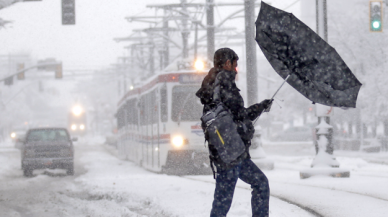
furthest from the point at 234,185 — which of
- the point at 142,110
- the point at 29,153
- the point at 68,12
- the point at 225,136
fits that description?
the point at 142,110

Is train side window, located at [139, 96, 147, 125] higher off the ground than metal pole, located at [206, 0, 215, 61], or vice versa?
metal pole, located at [206, 0, 215, 61]

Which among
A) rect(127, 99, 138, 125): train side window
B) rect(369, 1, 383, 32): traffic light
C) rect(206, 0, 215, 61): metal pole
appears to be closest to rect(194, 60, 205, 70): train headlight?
rect(206, 0, 215, 61): metal pole

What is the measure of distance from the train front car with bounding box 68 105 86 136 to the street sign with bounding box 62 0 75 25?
2659 inches

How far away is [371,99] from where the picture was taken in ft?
105

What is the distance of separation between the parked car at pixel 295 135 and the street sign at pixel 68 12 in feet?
123

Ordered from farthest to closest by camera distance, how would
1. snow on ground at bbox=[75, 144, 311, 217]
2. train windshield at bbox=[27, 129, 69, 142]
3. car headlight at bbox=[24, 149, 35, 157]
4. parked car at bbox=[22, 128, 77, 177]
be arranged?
train windshield at bbox=[27, 129, 69, 142] < car headlight at bbox=[24, 149, 35, 157] < parked car at bbox=[22, 128, 77, 177] < snow on ground at bbox=[75, 144, 311, 217]

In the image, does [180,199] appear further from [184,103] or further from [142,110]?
[142,110]

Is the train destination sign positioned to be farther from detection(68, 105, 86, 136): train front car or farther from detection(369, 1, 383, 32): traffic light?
detection(68, 105, 86, 136): train front car

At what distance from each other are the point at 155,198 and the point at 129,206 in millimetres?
482

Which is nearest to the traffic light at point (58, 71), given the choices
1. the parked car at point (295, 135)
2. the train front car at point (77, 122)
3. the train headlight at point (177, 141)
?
the train headlight at point (177, 141)

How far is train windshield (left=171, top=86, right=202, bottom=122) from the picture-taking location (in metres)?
16.5

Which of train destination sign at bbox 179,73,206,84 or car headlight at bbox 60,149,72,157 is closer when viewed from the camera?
train destination sign at bbox 179,73,206,84

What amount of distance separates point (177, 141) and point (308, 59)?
1113 cm

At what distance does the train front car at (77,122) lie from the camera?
8275 centimetres
